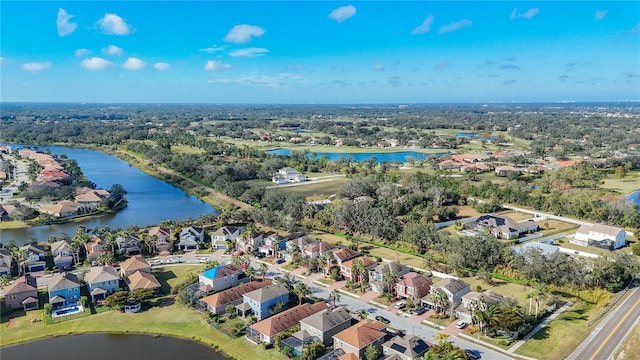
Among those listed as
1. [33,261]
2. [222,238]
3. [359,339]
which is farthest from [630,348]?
[33,261]

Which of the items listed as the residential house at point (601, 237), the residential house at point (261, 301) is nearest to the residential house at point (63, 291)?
the residential house at point (261, 301)

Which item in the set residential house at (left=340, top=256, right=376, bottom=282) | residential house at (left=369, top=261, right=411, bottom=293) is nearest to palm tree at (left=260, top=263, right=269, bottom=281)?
residential house at (left=340, top=256, right=376, bottom=282)

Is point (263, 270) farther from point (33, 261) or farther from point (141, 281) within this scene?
point (33, 261)

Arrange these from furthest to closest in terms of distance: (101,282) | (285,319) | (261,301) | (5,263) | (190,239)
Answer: (190,239)
(5,263)
(101,282)
(261,301)
(285,319)

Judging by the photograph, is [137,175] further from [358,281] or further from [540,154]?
[540,154]

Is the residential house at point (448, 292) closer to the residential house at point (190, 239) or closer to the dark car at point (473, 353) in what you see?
the dark car at point (473, 353)

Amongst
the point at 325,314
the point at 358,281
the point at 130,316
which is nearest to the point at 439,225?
the point at 358,281
